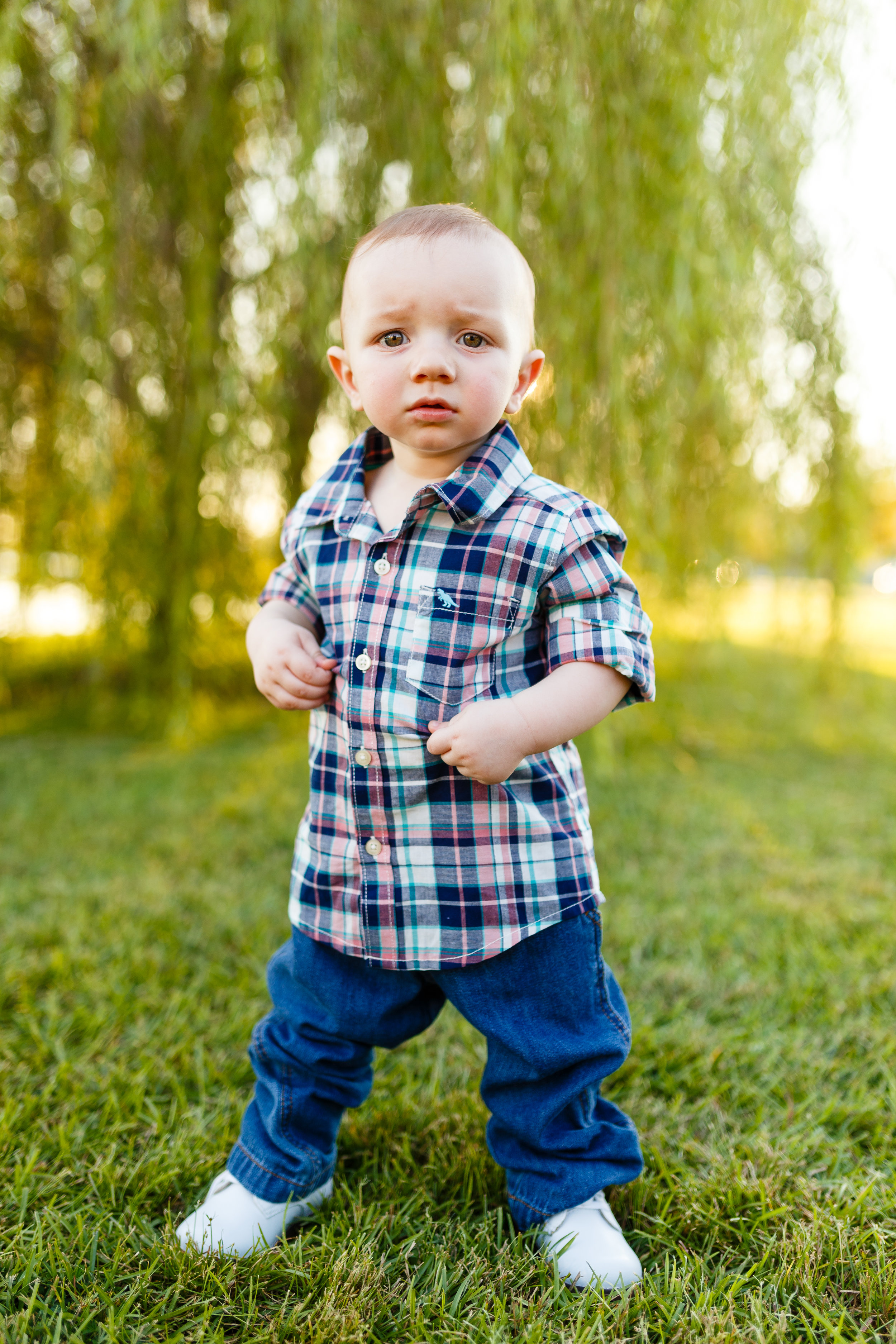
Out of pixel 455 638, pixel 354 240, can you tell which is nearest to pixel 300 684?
pixel 455 638

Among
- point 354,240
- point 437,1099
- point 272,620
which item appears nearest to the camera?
point 272,620

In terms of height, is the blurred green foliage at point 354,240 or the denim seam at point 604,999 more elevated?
Result: the blurred green foliage at point 354,240

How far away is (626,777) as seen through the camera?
3516 mm

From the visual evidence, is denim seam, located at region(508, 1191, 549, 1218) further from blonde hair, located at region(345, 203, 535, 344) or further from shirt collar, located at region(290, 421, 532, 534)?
blonde hair, located at region(345, 203, 535, 344)

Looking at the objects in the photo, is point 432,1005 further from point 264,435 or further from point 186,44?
point 186,44

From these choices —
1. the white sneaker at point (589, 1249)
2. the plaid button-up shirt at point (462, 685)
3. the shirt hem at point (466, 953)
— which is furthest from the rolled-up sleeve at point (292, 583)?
the white sneaker at point (589, 1249)

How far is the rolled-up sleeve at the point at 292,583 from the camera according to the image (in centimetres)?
132

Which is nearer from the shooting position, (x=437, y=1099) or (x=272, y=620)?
(x=272, y=620)

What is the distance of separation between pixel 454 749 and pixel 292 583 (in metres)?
0.39

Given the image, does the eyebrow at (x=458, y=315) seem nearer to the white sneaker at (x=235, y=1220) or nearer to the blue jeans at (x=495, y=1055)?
the blue jeans at (x=495, y=1055)

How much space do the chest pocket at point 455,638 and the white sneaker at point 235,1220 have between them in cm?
71

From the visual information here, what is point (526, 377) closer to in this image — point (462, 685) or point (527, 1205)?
point (462, 685)

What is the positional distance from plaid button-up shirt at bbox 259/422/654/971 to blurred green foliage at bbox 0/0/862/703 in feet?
4.78

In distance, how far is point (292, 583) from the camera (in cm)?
134
